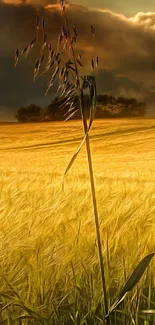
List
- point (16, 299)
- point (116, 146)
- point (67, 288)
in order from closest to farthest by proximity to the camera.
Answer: point (16, 299) → point (67, 288) → point (116, 146)

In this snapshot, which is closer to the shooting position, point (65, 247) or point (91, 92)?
point (91, 92)

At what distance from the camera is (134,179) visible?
3.46m

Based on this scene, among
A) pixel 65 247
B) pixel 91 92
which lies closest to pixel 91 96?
pixel 91 92

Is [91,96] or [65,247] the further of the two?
[65,247]

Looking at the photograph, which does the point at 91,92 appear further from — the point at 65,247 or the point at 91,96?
the point at 65,247

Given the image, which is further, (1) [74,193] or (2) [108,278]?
(1) [74,193]

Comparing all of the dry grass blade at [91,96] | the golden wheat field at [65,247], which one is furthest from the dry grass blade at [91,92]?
the golden wheat field at [65,247]

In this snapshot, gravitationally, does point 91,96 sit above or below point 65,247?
above

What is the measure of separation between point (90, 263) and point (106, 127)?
25.6ft

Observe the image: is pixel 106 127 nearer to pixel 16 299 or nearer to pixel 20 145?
pixel 20 145

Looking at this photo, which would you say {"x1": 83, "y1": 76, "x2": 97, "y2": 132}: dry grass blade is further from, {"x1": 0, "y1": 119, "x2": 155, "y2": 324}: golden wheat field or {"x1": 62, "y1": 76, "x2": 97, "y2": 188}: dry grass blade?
{"x1": 0, "y1": 119, "x2": 155, "y2": 324}: golden wheat field

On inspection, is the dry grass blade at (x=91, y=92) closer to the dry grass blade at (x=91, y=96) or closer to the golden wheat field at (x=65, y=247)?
the dry grass blade at (x=91, y=96)

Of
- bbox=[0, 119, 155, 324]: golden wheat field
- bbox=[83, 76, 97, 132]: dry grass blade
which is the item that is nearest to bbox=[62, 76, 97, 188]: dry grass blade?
bbox=[83, 76, 97, 132]: dry grass blade

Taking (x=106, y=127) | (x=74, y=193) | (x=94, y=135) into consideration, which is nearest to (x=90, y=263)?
(x=74, y=193)
